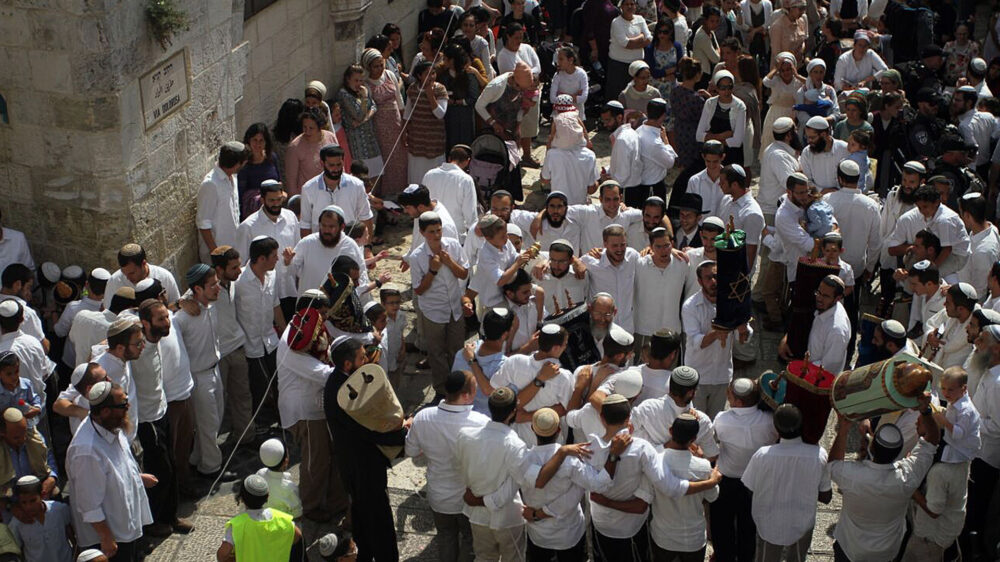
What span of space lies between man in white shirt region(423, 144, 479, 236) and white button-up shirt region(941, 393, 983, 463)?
451 cm

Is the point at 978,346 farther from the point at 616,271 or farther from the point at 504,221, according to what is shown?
the point at 504,221

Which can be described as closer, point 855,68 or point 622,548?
point 622,548

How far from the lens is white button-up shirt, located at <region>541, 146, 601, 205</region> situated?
11.0 meters

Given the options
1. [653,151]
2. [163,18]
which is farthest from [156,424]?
[653,151]

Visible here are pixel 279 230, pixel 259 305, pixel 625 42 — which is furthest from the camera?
pixel 625 42

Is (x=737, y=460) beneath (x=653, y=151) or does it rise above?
above

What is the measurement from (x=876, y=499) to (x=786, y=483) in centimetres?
52

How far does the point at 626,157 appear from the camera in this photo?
1109 centimetres

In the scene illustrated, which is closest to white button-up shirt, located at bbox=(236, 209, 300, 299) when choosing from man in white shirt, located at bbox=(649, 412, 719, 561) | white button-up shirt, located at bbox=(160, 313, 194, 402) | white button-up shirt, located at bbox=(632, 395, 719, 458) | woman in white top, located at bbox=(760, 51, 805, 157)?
white button-up shirt, located at bbox=(160, 313, 194, 402)

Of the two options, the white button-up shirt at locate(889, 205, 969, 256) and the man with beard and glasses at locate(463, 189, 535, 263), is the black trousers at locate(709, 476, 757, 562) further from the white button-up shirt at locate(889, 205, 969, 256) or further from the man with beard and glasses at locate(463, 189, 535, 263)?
the white button-up shirt at locate(889, 205, 969, 256)

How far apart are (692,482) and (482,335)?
182 cm

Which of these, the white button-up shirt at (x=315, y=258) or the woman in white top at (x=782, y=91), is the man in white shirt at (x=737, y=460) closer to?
the white button-up shirt at (x=315, y=258)

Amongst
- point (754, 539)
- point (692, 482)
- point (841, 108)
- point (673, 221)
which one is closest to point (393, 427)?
point (692, 482)

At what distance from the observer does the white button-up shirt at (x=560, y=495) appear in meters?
6.73
